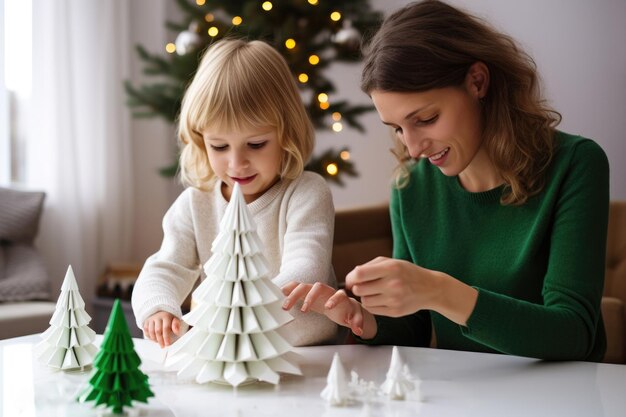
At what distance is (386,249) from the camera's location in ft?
9.53

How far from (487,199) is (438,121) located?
253 millimetres

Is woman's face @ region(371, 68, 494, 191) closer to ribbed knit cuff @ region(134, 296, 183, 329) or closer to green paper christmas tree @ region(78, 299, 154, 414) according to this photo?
ribbed knit cuff @ region(134, 296, 183, 329)

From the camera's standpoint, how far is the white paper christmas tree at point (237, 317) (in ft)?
3.33

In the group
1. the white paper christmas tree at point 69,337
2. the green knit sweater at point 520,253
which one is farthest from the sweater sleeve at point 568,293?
the white paper christmas tree at point 69,337

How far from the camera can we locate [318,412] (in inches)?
36.7

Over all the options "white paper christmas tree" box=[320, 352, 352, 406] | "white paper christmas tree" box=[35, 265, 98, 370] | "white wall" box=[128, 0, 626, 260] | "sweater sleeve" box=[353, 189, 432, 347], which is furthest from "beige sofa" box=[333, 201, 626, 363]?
"white paper christmas tree" box=[320, 352, 352, 406]

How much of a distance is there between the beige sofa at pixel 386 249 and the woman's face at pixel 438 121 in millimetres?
1267

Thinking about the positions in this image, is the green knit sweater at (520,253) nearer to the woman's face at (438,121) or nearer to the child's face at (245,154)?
the woman's face at (438,121)

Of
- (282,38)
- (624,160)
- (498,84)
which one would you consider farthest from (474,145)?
(624,160)

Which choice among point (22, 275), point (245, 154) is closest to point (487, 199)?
point (245, 154)

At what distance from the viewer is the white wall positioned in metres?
3.73

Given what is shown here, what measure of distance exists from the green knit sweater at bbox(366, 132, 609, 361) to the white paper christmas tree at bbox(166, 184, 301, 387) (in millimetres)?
336

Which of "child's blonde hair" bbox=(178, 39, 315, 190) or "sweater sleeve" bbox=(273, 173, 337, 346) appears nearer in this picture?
"sweater sleeve" bbox=(273, 173, 337, 346)

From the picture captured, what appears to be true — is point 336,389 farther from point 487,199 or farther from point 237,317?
point 487,199
